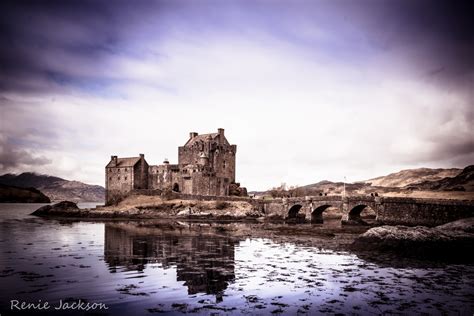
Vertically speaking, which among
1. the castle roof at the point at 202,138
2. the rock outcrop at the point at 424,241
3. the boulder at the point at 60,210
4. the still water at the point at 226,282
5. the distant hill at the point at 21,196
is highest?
the castle roof at the point at 202,138

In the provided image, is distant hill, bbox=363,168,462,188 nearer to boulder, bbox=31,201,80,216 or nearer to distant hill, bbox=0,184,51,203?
boulder, bbox=31,201,80,216

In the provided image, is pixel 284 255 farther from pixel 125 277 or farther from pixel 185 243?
pixel 125 277

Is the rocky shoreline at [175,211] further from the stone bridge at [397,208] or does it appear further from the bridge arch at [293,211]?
the stone bridge at [397,208]

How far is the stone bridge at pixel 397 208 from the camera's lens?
42.3m

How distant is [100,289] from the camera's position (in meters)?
15.0

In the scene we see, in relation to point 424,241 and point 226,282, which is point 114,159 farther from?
point 226,282

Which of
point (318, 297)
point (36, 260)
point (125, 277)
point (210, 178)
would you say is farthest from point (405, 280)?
point (210, 178)

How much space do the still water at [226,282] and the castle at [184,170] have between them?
4809cm

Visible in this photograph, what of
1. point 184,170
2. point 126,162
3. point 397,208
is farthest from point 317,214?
point 126,162
